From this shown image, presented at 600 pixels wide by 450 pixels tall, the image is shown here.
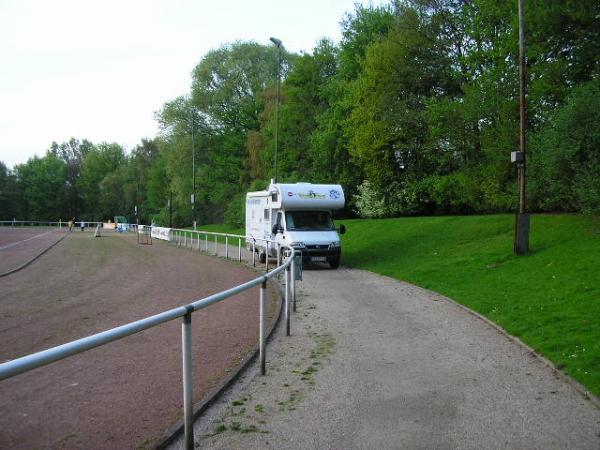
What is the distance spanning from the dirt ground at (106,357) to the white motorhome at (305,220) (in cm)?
334

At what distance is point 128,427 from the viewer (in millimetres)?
4426

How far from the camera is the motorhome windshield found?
1886 cm

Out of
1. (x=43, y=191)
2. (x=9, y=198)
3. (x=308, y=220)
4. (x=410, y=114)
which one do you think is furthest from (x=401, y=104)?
(x=43, y=191)

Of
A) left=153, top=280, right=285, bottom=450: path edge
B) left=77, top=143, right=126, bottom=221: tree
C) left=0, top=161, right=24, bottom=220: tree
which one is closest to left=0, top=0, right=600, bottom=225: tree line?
left=153, top=280, right=285, bottom=450: path edge

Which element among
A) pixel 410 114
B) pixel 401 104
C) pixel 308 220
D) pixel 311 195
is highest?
pixel 401 104

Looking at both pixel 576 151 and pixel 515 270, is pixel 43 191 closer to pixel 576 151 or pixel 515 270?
pixel 576 151

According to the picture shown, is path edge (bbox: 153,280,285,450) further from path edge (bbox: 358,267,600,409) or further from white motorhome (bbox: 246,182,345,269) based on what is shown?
white motorhome (bbox: 246,182,345,269)

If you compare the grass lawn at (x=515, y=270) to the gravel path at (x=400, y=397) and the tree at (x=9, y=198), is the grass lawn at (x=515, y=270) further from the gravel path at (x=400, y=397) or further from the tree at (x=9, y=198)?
the tree at (x=9, y=198)

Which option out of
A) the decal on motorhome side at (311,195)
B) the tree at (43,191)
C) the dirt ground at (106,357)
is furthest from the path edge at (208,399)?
the tree at (43,191)

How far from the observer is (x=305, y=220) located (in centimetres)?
1912

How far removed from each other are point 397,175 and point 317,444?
101ft

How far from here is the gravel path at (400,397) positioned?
4312mm

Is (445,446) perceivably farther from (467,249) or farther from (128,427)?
(467,249)

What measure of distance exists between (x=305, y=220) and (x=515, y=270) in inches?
295
